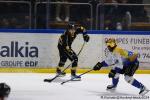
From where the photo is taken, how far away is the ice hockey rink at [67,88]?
673 centimetres

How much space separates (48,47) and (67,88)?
2.80m

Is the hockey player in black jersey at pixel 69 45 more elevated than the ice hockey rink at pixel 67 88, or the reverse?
the hockey player in black jersey at pixel 69 45

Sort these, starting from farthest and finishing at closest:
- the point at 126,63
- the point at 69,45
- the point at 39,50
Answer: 1. the point at 39,50
2. the point at 69,45
3. the point at 126,63

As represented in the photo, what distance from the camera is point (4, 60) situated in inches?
406

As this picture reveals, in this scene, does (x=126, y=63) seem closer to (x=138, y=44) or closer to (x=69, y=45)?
(x=69, y=45)

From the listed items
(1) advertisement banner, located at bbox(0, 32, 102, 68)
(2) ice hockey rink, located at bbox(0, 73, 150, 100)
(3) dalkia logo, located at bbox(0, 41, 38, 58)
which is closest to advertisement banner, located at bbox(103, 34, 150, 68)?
(1) advertisement banner, located at bbox(0, 32, 102, 68)

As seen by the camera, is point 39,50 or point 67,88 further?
point 39,50

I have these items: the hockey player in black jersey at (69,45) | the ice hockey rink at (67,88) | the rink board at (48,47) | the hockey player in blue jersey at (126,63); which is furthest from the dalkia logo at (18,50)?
the hockey player in blue jersey at (126,63)

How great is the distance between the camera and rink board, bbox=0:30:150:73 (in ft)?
33.9

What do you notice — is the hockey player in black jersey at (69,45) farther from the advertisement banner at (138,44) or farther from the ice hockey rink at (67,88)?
the advertisement banner at (138,44)

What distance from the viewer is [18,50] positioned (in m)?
10.4

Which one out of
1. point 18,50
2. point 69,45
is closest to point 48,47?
point 18,50

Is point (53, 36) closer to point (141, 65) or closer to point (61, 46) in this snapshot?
point (61, 46)

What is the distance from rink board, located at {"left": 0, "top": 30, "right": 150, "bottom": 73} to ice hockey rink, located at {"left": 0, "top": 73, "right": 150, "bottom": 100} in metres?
0.67
